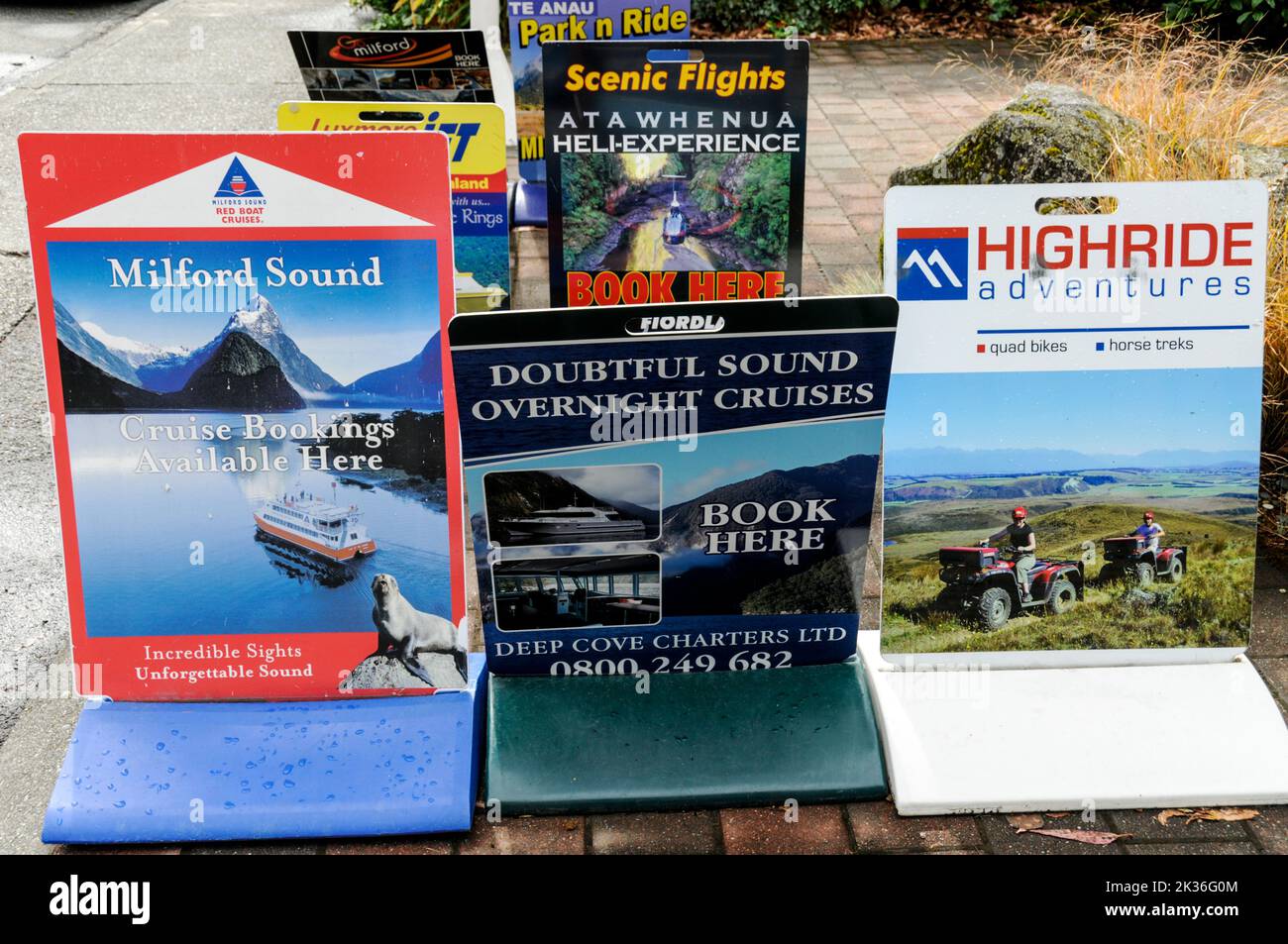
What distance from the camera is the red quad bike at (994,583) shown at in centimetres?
298

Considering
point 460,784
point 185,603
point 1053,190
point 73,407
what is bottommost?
point 460,784

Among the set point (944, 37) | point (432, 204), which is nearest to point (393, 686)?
point (432, 204)

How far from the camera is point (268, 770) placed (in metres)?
2.81

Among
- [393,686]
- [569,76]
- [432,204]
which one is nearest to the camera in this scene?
[432,204]

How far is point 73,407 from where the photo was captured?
9.35 ft

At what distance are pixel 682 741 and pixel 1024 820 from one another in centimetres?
75

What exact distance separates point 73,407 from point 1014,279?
209 centimetres

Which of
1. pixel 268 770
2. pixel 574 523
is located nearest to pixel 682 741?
pixel 574 523

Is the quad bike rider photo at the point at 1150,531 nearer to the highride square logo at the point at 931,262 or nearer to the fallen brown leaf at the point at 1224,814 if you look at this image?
the fallen brown leaf at the point at 1224,814

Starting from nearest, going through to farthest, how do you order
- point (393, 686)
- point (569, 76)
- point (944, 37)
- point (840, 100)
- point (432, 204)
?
point (432, 204), point (393, 686), point (569, 76), point (840, 100), point (944, 37)

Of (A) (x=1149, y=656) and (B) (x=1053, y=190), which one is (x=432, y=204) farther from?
(A) (x=1149, y=656)

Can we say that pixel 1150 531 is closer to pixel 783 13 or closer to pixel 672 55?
pixel 672 55

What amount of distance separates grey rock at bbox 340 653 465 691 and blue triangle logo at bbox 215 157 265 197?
3.48 ft

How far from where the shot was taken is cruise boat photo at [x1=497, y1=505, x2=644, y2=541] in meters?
2.87
